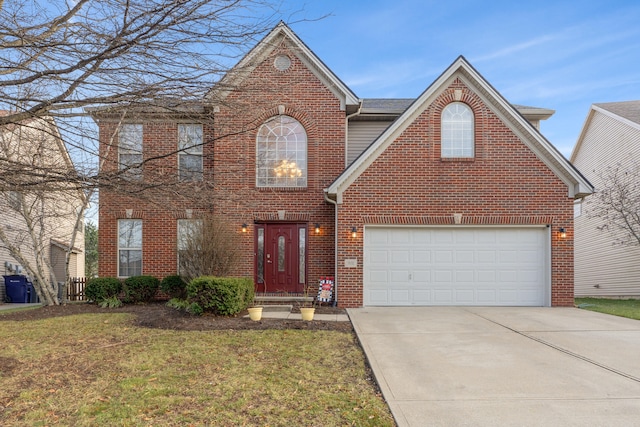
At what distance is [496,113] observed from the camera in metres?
11.7

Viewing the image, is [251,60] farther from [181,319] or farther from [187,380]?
[181,319]

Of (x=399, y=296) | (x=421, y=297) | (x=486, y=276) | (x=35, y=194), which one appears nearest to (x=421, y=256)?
(x=421, y=297)

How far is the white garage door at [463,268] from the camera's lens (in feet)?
38.3

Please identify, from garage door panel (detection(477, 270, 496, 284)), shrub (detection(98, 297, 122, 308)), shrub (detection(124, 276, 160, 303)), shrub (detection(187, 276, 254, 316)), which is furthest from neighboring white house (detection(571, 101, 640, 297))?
shrub (detection(98, 297, 122, 308))

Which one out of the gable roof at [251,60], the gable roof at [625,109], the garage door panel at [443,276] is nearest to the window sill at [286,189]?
the garage door panel at [443,276]

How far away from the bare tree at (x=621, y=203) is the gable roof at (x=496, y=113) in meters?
5.32

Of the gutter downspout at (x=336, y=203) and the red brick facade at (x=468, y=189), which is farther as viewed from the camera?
the gutter downspout at (x=336, y=203)

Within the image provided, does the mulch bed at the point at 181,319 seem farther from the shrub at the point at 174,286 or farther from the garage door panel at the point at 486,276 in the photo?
the garage door panel at the point at 486,276

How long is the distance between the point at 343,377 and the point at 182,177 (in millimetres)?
3088

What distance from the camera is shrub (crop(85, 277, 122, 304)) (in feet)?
40.9

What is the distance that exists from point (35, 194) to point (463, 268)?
9854 millimetres

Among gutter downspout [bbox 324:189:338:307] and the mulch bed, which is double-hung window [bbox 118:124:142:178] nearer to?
the mulch bed

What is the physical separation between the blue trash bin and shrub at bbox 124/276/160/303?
6.68 meters

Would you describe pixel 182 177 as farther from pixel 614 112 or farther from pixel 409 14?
pixel 614 112
